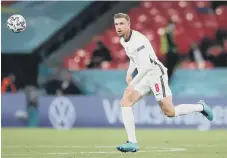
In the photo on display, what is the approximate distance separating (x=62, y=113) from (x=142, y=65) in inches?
375

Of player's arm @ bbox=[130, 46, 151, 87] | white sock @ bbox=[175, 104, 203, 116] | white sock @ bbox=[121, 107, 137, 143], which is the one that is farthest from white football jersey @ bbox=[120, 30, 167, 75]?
white sock @ bbox=[175, 104, 203, 116]

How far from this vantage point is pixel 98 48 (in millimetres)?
22656

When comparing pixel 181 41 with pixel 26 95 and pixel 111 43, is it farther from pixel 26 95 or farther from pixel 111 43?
pixel 26 95

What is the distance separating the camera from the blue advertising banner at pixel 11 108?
19.8 metres

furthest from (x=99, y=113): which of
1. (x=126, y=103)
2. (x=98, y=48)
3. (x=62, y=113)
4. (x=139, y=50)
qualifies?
(x=139, y=50)

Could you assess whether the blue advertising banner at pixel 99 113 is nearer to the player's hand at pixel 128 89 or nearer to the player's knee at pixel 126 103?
the player's knee at pixel 126 103

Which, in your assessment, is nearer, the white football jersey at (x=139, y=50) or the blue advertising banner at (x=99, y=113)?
the white football jersey at (x=139, y=50)

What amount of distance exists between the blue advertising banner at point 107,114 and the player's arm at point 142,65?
8882mm

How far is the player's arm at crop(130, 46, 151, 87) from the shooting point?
10016 millimetres

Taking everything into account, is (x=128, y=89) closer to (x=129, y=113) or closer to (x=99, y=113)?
(x=129, y=113)

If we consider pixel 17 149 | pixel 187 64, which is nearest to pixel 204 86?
pixel 187 64

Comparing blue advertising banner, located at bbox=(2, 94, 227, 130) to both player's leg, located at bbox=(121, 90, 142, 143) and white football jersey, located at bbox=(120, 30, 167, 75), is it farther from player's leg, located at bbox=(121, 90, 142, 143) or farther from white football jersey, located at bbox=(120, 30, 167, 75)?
white football jersey, located at bbox=(120, 30, 167, 75)

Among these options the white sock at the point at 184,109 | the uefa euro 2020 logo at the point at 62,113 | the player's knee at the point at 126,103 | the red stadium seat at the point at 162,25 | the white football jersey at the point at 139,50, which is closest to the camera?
the white football jersey at the point at 139,50

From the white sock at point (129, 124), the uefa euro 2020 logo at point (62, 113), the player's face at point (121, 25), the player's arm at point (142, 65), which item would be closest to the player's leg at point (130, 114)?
the white sock at point (129, 124)
